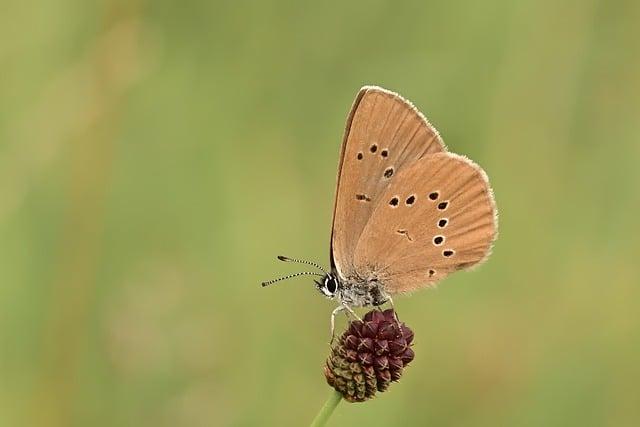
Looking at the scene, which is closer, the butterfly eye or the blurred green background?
the butterfly eye

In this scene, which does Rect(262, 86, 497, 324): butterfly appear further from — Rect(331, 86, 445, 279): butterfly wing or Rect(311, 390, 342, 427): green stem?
Rect(311, 390, 342, 427): green stem

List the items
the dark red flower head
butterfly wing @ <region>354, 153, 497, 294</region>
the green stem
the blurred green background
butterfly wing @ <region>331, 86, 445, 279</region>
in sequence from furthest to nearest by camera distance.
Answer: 1. the blurred green background
2. butterfly wing @ <region>354, 153, 497, 294</region>
3. butterfly wing @ <region>331, 86, 445, 279</region>
4. the dark red flower head
5. the green stem

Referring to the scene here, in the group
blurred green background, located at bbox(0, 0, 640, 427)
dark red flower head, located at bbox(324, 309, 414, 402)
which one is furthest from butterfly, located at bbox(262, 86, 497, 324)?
blurred green background, located at bbox(0, 0, 640, 427)

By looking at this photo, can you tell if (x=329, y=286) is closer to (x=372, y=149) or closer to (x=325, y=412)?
(x=372, y=149)

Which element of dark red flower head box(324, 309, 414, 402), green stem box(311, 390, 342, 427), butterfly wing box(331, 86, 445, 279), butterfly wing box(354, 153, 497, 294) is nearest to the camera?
green stem box(311, 390, 342, 427)

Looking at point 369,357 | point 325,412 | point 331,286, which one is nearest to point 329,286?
point 331,286

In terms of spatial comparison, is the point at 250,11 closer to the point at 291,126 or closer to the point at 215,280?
the point at 291,126
